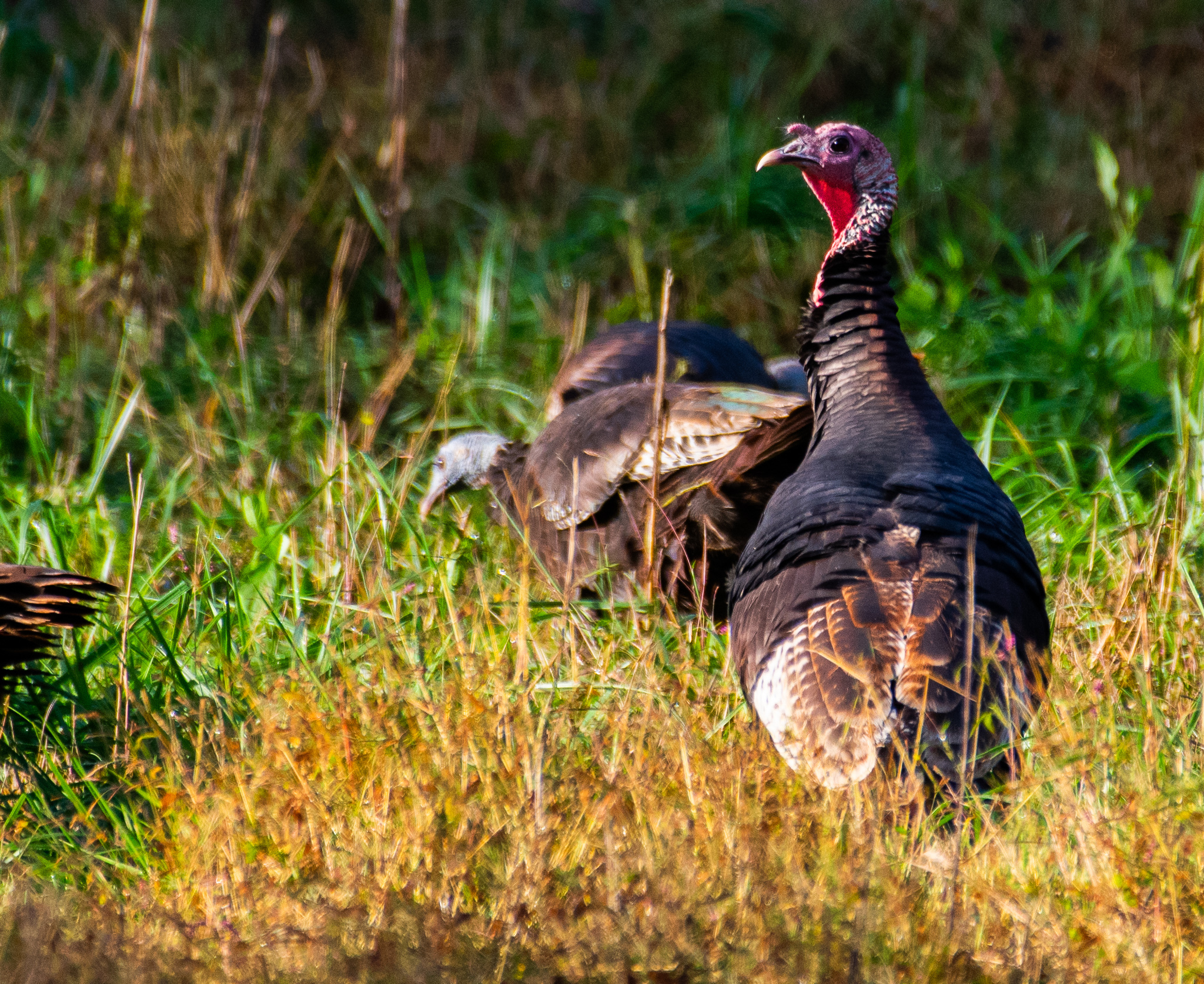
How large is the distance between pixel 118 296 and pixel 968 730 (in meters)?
3.71

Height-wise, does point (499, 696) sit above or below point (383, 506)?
above

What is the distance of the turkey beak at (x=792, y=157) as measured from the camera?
3.29 meters

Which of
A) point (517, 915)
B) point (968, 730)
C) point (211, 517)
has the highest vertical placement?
point (968, 730)

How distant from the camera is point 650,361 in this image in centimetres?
448

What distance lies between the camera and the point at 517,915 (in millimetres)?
1945

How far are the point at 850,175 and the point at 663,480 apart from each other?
918 mm

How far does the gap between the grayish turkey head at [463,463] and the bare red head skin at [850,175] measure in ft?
4.87

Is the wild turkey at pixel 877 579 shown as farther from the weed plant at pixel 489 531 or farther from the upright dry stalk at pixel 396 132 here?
the upright dry stalk at pixel 396 132

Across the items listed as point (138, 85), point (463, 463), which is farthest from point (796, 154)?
point (138, 85)

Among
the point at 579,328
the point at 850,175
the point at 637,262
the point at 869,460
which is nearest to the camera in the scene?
the point at 869,460

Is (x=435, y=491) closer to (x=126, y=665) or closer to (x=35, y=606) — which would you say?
(x=126, y=665)

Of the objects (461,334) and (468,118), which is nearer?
(461,334)

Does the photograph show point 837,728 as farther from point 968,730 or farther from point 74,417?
point 74,417

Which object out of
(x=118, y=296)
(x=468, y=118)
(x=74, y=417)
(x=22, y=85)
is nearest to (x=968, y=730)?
(x=74, y=417)
